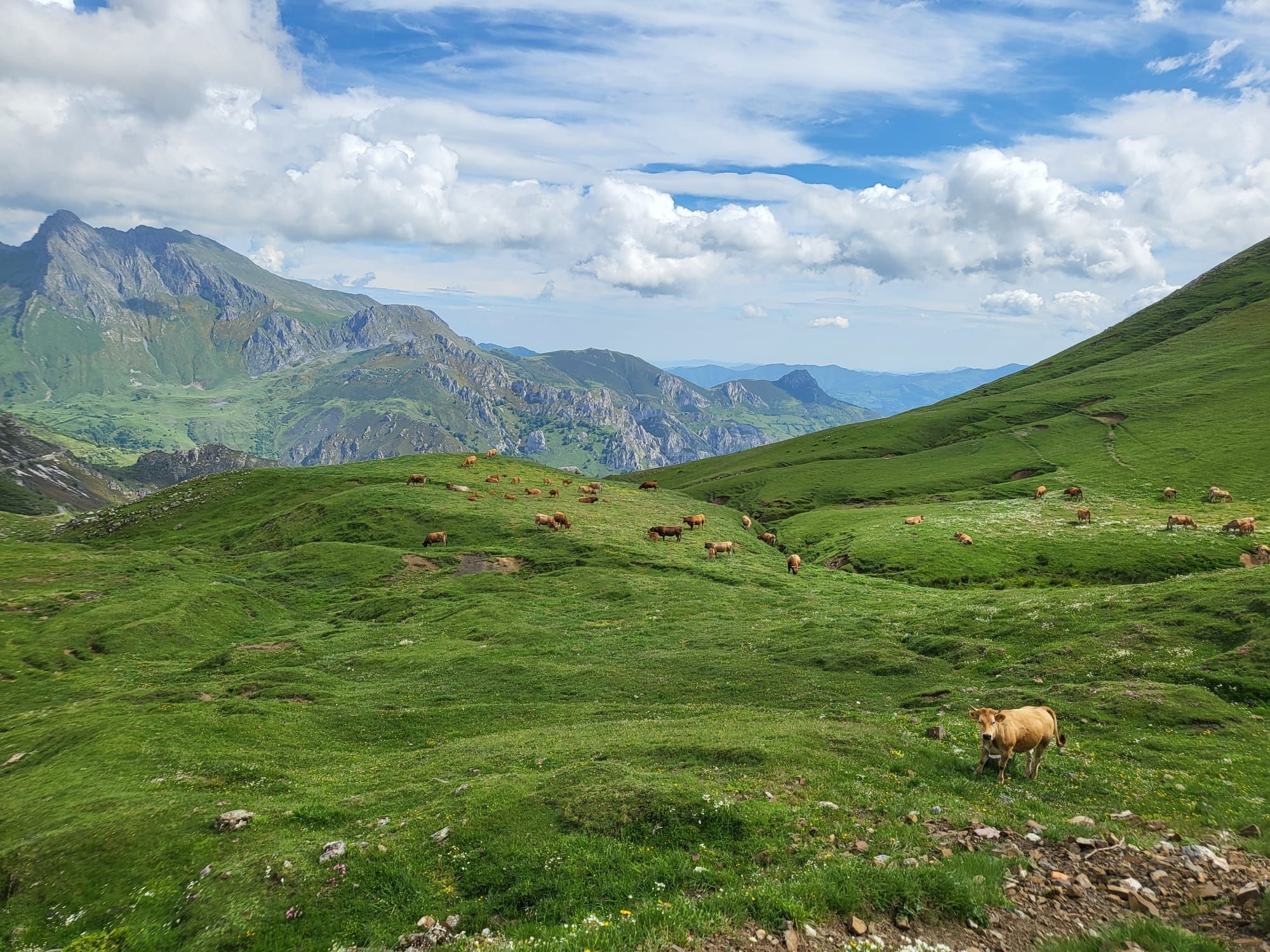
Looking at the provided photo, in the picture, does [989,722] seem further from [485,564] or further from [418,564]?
[418,564]

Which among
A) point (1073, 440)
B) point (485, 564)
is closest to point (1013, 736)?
point (485, 564)

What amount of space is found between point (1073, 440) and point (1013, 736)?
136 m

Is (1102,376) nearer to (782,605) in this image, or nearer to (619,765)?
(782,605)

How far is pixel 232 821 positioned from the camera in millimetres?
17750

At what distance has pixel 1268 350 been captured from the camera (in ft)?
479

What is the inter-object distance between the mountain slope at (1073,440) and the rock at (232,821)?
342 ft

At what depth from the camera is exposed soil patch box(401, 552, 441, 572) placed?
224 feet

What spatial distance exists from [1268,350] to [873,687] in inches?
7118

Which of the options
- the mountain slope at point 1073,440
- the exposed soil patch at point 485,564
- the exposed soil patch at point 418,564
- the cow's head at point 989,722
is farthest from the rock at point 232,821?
the mountain slope at point 1073,440

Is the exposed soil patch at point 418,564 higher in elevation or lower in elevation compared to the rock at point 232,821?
Answer: lower

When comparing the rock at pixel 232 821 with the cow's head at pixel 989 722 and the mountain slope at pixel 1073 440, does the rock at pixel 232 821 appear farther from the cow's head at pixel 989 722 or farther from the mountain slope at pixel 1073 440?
the mountain slope at pixel 1073 440

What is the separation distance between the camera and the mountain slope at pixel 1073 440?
103812mm

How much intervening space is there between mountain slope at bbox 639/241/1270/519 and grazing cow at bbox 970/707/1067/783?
3380 inches

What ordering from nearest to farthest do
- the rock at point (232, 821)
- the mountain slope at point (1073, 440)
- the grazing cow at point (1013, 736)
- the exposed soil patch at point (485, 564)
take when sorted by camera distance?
the rock at point (232, 821)
the grazing cow at point (1013, 736)
the exposed soil patch at point (485, 564)
the mountain slope at point (1073, 440)
